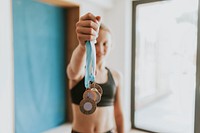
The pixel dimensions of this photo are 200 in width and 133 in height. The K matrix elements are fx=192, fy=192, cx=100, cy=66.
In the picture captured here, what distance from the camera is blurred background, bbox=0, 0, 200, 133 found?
5.13ft

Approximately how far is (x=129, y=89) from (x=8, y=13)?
1.48m

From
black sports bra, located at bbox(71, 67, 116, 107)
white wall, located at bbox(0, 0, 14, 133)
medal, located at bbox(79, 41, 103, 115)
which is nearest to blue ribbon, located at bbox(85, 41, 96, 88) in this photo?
medal, located at bbox(79, 41, 103, 115)

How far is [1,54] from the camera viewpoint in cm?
125

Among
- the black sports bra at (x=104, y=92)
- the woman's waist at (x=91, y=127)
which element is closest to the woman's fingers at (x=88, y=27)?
the black sports bra at (x=104, y=92)

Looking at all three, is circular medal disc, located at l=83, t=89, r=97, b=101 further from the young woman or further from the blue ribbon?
the young woman

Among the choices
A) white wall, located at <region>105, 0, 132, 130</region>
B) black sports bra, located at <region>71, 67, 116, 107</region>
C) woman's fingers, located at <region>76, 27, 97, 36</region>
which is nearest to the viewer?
woman's fingers, located at <region>76, 27, 97, 36</region>

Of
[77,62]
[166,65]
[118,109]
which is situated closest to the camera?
[77,62]

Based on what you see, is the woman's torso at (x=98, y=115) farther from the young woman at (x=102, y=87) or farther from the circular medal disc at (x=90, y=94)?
the circular medal disc at (x=90, y=94)

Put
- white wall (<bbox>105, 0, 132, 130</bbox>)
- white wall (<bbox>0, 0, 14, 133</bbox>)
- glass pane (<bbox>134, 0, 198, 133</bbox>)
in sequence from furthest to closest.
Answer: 1. white wall (<bbox>105, 0, 132, 130</bbox>)
2. glass pane (<bbox>134, 0, 198, 133</bbox>)
3. white wall (<bbox>0, 0, 14, 133</bbox>)

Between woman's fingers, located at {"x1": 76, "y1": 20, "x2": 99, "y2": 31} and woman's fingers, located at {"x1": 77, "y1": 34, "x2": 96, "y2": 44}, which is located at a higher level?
woman's fingers, located at {"x1": 76, "y1": 20, "x2": 99, "y2": 31}

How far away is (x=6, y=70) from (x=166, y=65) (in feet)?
5.10

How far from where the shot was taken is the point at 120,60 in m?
2.13

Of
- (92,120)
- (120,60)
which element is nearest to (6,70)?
(92,120)

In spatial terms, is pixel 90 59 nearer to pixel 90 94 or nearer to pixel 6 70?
pixel 90 94
